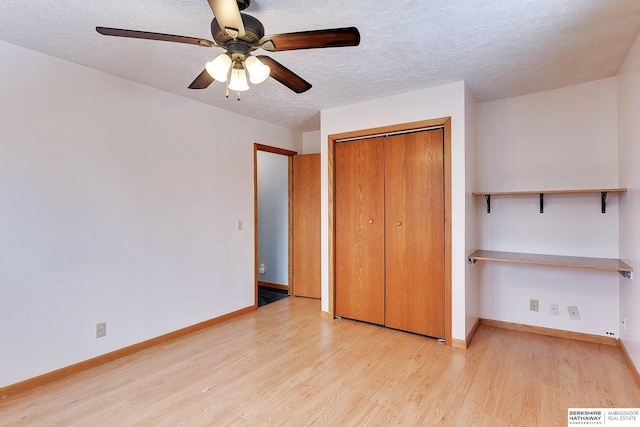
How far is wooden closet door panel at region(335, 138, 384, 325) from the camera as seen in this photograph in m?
3.26

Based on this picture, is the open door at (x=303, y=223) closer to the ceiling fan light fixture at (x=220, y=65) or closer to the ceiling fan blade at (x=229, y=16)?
the ceiling fan light fixture at (x=220, y=65)

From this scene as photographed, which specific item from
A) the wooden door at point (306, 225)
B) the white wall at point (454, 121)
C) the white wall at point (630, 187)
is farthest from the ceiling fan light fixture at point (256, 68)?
the wooden door at point (306, 225)

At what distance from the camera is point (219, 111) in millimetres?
3490

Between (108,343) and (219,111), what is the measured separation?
2.44 m

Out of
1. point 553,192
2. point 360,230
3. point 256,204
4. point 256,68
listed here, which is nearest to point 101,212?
point 256,204

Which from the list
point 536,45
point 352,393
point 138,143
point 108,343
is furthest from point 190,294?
point 536,45

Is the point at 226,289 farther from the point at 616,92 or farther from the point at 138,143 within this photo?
the point at 616,92

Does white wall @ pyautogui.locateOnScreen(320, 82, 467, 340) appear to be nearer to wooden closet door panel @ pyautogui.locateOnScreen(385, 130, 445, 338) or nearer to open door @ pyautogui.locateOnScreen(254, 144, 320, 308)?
wooden closet door panel @ pyautogui.locateOnScreen(385, 130, 445, 338)

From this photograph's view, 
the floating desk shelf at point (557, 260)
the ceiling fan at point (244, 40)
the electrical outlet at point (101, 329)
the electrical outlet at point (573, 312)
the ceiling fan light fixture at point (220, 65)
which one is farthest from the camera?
the electrical outlet at point (573, 312)

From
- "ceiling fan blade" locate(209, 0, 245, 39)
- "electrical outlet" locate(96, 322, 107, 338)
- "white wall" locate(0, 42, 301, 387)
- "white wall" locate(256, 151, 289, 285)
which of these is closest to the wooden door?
"white wall" locate(256, 151, 289, 285)

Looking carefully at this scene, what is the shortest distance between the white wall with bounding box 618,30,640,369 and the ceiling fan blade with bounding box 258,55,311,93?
2.21m

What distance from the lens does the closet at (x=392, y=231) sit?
295cm

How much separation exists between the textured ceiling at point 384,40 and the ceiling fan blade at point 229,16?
0.40 m

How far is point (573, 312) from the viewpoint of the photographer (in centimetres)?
293
